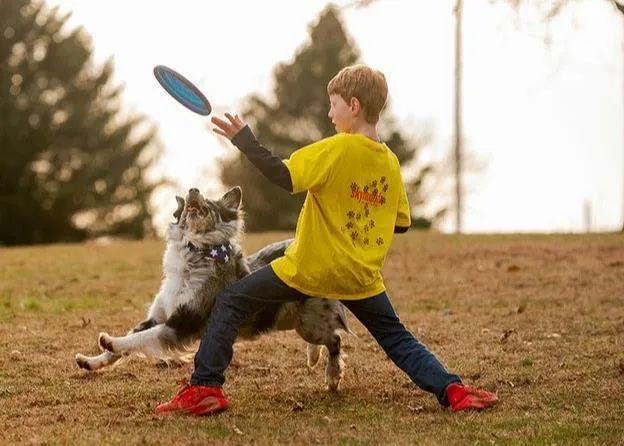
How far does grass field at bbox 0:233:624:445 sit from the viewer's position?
595 cm

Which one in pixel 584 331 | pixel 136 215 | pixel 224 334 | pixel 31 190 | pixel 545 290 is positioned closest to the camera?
pixel 224 334

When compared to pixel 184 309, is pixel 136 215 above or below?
above

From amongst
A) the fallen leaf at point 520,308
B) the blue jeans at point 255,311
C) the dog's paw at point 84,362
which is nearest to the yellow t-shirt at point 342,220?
the blue jeans at point 255,311

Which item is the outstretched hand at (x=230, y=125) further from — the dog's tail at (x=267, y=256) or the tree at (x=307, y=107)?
the tree at (x=307, y=107)

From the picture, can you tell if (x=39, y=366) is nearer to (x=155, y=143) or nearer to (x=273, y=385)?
(x=273, y=385)

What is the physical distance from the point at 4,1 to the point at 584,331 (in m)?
33.2

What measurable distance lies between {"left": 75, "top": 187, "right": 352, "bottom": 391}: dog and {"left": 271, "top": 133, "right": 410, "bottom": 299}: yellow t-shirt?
596 mm

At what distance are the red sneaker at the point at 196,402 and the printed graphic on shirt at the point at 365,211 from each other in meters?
1.23

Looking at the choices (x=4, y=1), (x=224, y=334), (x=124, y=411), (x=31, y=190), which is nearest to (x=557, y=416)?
(x=224, y=334)

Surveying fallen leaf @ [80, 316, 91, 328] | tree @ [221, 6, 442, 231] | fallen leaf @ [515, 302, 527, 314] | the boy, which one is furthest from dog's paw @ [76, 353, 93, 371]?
tree @ [221, 6, 442, 231]

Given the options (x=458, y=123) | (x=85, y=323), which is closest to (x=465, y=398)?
(x=85, y=323)

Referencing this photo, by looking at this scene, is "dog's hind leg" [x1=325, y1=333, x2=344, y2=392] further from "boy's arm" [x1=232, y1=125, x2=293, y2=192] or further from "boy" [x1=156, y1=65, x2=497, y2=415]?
"boy's arm" [x1=232, y1=125, x2=293, y2=192]

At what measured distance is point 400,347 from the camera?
21.7ft

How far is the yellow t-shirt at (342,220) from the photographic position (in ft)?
19.9
